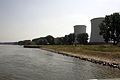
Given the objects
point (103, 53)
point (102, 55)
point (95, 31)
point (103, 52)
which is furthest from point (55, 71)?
point (95, 31)

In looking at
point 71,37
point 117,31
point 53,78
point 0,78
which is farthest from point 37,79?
point 71,37

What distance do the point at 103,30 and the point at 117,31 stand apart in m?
6.16

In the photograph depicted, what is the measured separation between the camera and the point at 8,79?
72.8 feet

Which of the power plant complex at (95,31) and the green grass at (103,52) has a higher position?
the power plant complex at (95,31)

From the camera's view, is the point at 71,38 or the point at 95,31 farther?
the point at 71,38

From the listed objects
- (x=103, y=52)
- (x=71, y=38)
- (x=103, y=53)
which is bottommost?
(x=103, y=53)

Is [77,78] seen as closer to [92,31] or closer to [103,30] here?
[103,30]

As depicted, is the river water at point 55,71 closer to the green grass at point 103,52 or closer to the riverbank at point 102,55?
the riverbank at point 102,55

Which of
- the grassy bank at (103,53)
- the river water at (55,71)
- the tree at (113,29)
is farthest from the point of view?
the tree at (113,29)

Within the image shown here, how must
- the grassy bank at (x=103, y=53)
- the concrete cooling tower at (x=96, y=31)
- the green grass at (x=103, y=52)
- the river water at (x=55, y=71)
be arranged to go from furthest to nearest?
the concrete cooling tower at (x=96, y=31) → the green grass at (x=103, y=52) → the grassy bank at (x=103, y=53) → the river water at (x=55, y=71)

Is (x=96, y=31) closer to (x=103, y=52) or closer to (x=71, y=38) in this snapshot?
(x=71, y=38)

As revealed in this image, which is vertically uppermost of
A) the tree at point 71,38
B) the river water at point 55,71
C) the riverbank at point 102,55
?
the tree at point 71,38

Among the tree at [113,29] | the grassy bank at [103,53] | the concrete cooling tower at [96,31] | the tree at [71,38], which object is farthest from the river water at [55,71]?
the tree at [71,38]

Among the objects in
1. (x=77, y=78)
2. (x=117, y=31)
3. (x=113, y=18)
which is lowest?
(x=77, y=78)
